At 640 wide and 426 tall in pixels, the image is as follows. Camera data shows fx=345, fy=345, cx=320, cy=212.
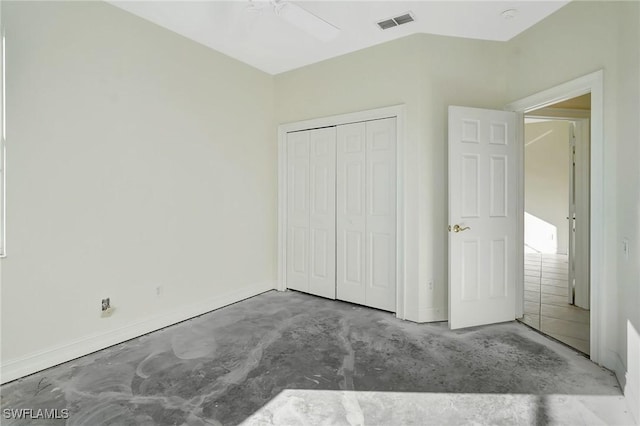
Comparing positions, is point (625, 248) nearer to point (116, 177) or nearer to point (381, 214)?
point (381, 214)

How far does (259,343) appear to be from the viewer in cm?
295

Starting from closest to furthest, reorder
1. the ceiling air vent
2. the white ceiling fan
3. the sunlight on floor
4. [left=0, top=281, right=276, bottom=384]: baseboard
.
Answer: the sunlight on floor → [left=0, top=281, right=276, bottom=384]: baseboard → the white ceiling fan → the ceiling air vent

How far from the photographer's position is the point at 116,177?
9.71ft

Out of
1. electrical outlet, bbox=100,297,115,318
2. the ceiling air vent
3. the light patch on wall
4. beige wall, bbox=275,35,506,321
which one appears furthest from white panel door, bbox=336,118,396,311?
the light patch on wall

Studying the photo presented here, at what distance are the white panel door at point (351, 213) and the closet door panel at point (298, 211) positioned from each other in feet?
1.59

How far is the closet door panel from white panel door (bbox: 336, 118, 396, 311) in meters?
0.49

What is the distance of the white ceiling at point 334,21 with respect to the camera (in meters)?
2.88

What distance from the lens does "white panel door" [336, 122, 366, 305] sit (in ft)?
12.8

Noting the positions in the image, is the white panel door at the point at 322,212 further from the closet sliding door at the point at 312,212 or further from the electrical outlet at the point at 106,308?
the electrical outlet at the point at 106,308

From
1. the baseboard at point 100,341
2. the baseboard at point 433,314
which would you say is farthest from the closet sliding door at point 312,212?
the baseboard at point 433,314

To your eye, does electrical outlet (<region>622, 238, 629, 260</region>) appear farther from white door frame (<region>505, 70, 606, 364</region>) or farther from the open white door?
the open white door

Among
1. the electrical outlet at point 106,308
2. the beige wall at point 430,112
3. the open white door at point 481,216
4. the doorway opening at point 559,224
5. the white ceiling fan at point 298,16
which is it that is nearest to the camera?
the white ceiling fan at point 298,16

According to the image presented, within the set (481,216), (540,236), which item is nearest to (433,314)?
(481,216)

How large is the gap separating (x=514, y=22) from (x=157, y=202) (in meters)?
3.69
